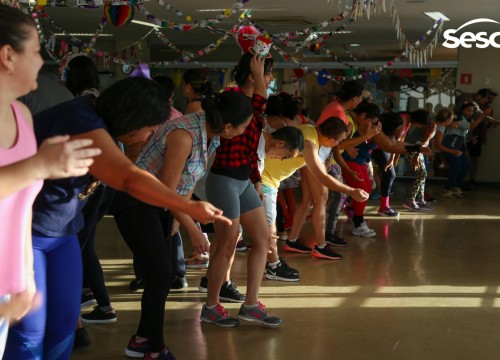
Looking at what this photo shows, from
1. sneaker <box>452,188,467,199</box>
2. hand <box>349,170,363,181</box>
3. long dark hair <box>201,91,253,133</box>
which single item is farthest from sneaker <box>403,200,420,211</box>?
long dark hair <box>201,91,253,133</box>

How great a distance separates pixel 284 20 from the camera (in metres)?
11.6

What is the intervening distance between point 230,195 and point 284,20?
7514 mm

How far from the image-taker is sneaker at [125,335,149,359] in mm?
4090

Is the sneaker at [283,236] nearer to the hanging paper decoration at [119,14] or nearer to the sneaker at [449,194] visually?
the hanging paper decoration at [119,14]

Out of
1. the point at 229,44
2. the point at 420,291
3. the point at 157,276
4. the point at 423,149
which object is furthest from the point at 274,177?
the point at 229,44

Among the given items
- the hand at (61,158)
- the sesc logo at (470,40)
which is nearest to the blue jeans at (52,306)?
the hand at (61,158)

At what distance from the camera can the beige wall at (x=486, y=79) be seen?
545 inches

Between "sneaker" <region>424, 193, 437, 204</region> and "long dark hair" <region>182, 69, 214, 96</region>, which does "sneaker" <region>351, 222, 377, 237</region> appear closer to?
"long dark hair" <region>182, 69, 214, 96</region>

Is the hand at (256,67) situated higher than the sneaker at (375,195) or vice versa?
the hand at (256,67)

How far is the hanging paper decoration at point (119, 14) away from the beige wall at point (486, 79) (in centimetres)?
847

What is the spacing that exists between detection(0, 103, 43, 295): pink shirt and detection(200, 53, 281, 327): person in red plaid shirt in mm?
2299

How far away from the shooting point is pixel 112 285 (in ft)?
19.0

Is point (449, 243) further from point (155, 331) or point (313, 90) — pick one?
point (313, 90)

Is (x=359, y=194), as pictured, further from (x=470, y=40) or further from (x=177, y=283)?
(x=470, y=40)
